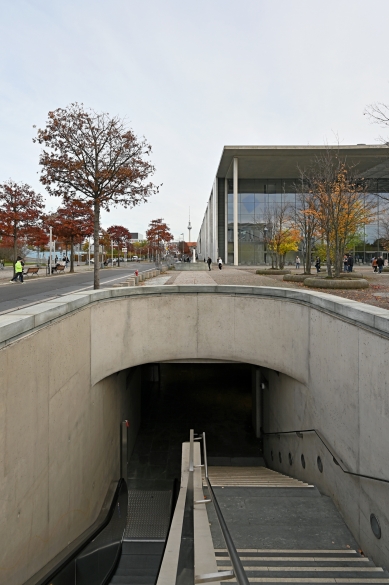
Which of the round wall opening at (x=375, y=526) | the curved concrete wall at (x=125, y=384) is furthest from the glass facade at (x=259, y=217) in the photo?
the round wall opening at (x=375, y=526)

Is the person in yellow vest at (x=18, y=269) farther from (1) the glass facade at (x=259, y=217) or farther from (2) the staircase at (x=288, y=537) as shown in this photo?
(1) the glass facade at (x=259, y=217)

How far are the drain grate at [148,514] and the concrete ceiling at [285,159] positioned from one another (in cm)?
3231

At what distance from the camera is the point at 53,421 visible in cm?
666

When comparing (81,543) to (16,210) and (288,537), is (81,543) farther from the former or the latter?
(16,210)

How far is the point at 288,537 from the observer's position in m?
5.49

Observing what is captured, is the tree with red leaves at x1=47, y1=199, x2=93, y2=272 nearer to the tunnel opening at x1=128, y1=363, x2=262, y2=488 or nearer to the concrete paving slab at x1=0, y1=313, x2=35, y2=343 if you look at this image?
the tunnel opening at x1=128, y1=363, x2=262, y2=488

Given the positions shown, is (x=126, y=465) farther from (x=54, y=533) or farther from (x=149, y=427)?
(x=54, y=533)

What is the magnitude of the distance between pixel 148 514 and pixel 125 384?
170 inches

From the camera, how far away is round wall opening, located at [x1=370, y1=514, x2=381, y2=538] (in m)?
5.09

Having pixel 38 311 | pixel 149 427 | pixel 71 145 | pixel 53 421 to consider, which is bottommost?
pixel 149 427

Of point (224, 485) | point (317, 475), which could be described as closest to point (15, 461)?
point (224, 485)

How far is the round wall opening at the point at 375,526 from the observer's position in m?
5.09

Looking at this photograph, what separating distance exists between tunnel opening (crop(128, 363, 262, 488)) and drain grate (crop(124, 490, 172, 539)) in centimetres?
46

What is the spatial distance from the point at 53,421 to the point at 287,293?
6.66 m
